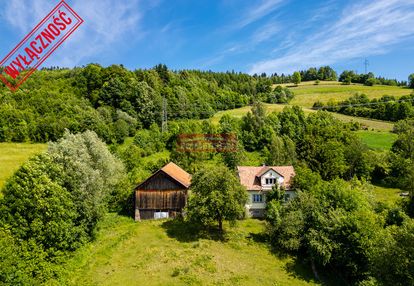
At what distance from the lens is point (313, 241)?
1275 inches

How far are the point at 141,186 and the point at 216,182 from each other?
1249 centimetres

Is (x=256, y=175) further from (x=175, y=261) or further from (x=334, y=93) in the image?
(x=334, y=93)

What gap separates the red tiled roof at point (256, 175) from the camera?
46.6 metres

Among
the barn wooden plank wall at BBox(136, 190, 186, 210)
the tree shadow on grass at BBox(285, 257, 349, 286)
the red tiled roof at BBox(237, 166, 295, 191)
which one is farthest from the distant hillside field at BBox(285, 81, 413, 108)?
the tree shadow on grass at BBox(285, 257, 349, 286)

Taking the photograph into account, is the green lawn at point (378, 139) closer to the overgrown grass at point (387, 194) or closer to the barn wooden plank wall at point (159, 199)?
the overgrown grass at point (387, 194)

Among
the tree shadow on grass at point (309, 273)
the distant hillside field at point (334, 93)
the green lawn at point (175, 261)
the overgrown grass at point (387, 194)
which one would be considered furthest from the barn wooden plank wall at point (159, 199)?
the distant hillside field at point (334, 93)

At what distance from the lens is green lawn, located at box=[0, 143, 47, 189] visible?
52469mm

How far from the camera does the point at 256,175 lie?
48.5m

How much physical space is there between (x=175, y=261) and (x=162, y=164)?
2929 cm

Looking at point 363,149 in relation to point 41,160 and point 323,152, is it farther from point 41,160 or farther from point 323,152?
point 41,160

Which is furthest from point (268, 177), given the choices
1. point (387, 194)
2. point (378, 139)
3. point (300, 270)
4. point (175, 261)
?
point (378, 139)

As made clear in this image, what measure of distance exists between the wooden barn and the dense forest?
2815 millimetres

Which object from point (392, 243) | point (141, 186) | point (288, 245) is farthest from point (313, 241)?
point (141, 186)

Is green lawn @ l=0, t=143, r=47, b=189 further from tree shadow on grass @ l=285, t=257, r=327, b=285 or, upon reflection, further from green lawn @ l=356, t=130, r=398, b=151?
green lawn @ l=356, t=130, r=398, b=151
